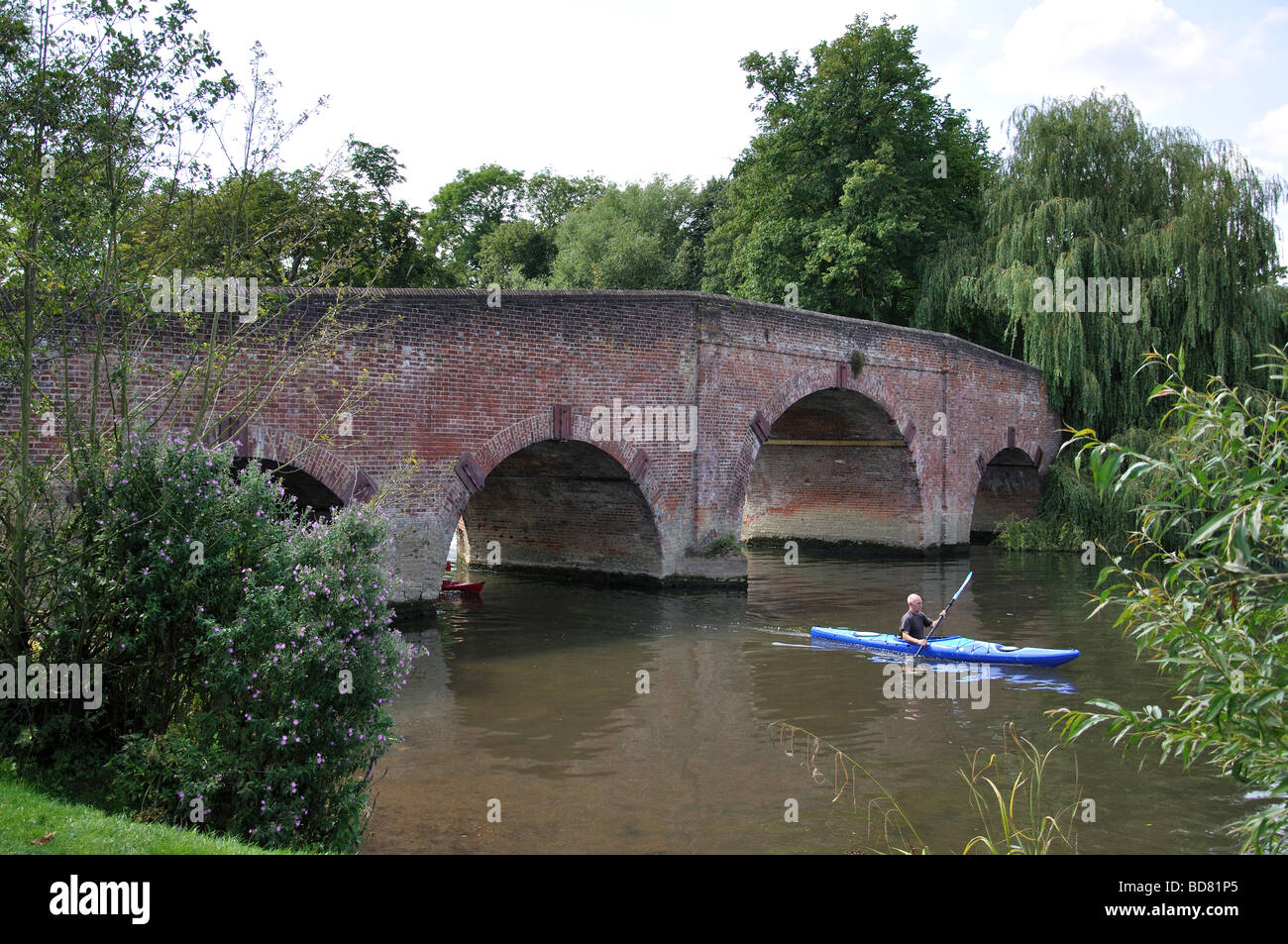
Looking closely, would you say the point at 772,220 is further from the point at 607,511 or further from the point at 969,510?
the point at 607,511

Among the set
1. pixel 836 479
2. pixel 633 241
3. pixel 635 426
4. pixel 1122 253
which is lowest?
pixel 836 479

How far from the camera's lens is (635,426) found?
14719 mm

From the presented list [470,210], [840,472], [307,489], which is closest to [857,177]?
[840,472]

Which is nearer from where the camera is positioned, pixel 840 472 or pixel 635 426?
pixel 635 426

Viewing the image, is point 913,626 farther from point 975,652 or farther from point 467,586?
point 467,586

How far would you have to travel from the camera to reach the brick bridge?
12.1 meters

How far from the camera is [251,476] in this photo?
645cm

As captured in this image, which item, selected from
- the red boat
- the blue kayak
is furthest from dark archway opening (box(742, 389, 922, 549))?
the blue kayak

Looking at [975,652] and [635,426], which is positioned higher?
[635,426]

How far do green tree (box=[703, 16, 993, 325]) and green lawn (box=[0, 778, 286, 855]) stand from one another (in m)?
21.6

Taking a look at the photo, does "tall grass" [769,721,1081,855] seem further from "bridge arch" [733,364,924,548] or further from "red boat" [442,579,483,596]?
"bridge arch" [733,364,924,548]

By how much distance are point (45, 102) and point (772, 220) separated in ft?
70.8

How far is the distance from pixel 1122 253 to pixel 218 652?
2037 centimetres

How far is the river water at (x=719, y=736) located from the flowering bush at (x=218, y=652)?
3.17 feet
